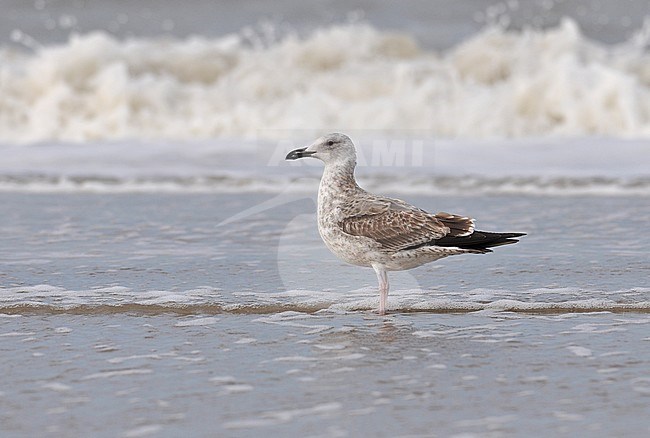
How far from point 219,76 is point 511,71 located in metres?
4.40

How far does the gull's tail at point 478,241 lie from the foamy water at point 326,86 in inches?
340

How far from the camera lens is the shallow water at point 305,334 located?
3.47 m

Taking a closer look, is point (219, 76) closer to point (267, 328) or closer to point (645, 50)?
point (645, 50)

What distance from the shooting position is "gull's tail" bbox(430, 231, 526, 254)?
494 cm

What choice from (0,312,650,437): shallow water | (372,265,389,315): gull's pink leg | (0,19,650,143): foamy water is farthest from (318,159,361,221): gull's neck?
(0,19,650,143): foamy water

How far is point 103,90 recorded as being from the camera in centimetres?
1561

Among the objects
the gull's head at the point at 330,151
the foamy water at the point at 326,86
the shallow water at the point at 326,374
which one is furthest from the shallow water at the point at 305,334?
the foamy water at the point at 326,86

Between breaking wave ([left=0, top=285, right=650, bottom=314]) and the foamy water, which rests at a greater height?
the foamy water

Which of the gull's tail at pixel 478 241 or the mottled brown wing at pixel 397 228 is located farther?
the mottled brown wing at pixel 397 228

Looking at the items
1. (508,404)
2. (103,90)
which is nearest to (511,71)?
(103,90)

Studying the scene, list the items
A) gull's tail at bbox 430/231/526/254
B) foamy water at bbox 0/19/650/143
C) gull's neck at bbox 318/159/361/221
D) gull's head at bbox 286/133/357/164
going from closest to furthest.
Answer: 1. gull's tail at bbox 430/231/526/254
2. gull's neck at bbox 318/159/361/221
3. gull's head at bbox 286/133/357/164
4. foamy water at bbox 0/19/650/143

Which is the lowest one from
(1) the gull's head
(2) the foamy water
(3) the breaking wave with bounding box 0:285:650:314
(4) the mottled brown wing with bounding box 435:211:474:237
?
(3) the breaking wave with bounding box 0:285:650:314

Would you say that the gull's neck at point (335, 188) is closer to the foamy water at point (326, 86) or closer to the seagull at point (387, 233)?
the seagull at point (387, 233)

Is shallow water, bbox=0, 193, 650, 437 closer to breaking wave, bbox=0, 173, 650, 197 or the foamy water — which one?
breaking wave, bbox=0, 173, 650, 197
